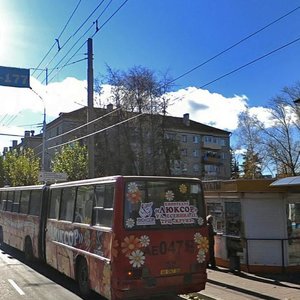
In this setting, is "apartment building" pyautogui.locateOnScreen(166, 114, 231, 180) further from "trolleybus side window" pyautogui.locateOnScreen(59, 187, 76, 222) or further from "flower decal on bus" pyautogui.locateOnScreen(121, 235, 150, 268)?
"flower decal on bus" pyautogui.locateOnScreen(121, 235, 150, 268)

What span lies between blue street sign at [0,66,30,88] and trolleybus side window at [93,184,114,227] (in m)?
10.1

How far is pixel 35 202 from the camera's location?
51.8 feet

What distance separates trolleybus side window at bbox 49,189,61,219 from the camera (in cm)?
1308

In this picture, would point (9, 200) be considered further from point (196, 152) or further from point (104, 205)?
point (196, 152)

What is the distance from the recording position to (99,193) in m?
9.91

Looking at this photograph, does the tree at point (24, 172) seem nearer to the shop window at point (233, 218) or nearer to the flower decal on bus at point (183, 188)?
the shop window at point (233, 218)

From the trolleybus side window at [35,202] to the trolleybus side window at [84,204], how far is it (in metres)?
4.31

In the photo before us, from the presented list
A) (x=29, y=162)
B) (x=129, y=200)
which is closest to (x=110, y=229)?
(x=129, y=200)

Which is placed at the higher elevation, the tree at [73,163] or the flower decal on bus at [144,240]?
the tree at [73,163]

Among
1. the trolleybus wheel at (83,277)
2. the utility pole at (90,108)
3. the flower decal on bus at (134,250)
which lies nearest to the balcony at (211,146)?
the utility pole at (90,108)

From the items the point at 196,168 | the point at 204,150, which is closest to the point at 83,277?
the point at 196,168

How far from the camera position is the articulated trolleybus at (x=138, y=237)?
8961mm

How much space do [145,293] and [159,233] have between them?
1.14 metres

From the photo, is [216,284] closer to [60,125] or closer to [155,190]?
[155,190]
